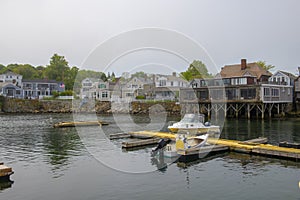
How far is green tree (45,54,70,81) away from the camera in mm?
102250

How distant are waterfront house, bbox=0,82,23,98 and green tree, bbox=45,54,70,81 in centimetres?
1662

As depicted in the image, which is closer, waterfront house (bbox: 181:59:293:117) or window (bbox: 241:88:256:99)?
window (bbox: 241:88:256:99)

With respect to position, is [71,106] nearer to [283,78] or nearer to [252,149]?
[283,78]

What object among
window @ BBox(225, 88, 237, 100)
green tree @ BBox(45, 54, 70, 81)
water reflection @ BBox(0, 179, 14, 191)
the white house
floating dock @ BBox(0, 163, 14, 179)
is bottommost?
water reflection @ BBox(0, 179, 14, 191)

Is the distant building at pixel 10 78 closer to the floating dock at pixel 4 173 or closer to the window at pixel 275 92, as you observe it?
the window at pixel 275 92

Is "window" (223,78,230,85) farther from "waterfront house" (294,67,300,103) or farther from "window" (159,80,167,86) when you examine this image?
"window" (159,80,167,86)

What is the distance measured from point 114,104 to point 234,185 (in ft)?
210

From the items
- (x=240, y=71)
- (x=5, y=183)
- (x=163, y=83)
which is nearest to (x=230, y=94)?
(x=240, y=71)

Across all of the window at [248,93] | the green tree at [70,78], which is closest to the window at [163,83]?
the green tree at [70,78]

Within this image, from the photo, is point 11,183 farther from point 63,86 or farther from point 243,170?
point 63,86

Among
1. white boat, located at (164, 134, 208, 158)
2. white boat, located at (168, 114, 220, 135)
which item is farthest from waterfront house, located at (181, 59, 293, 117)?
white boat, located at (164, 134, 208, 158)

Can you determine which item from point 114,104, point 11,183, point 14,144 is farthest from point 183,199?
point 114,104

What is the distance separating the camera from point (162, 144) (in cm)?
1909

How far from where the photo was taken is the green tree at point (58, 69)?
10225 cm
